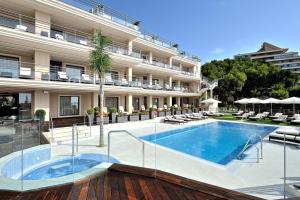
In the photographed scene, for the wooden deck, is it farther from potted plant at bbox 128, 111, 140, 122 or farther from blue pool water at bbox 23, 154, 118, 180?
potted plant at bbox 128, 111, 140, 122

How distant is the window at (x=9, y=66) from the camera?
1239cm

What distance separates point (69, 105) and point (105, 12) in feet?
32.7

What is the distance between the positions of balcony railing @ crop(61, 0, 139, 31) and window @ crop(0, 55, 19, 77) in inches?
248

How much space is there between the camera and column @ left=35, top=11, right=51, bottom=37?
1447 centimetres

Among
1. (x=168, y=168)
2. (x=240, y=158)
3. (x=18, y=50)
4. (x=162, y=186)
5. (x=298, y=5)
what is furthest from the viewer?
(x=18, y=50)

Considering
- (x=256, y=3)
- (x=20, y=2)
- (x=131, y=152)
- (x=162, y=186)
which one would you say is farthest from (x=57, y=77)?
(x=256, y=3)

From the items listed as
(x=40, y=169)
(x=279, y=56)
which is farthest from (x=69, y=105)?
(x=279, y=56)

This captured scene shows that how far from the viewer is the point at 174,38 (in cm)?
3177

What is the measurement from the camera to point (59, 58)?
16.8m

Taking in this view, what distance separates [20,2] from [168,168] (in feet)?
49.4

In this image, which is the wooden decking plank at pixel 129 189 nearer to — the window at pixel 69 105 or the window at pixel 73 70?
the window at pixel 73 70

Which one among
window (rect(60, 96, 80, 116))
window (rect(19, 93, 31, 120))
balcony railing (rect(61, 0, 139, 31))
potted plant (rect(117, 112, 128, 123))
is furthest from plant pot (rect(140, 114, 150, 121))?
window (rect(19, 93, 31, 120))

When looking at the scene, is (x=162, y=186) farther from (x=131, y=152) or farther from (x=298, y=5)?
(x=298, y=5)

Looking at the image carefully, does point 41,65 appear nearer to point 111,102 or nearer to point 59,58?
point 59,58
